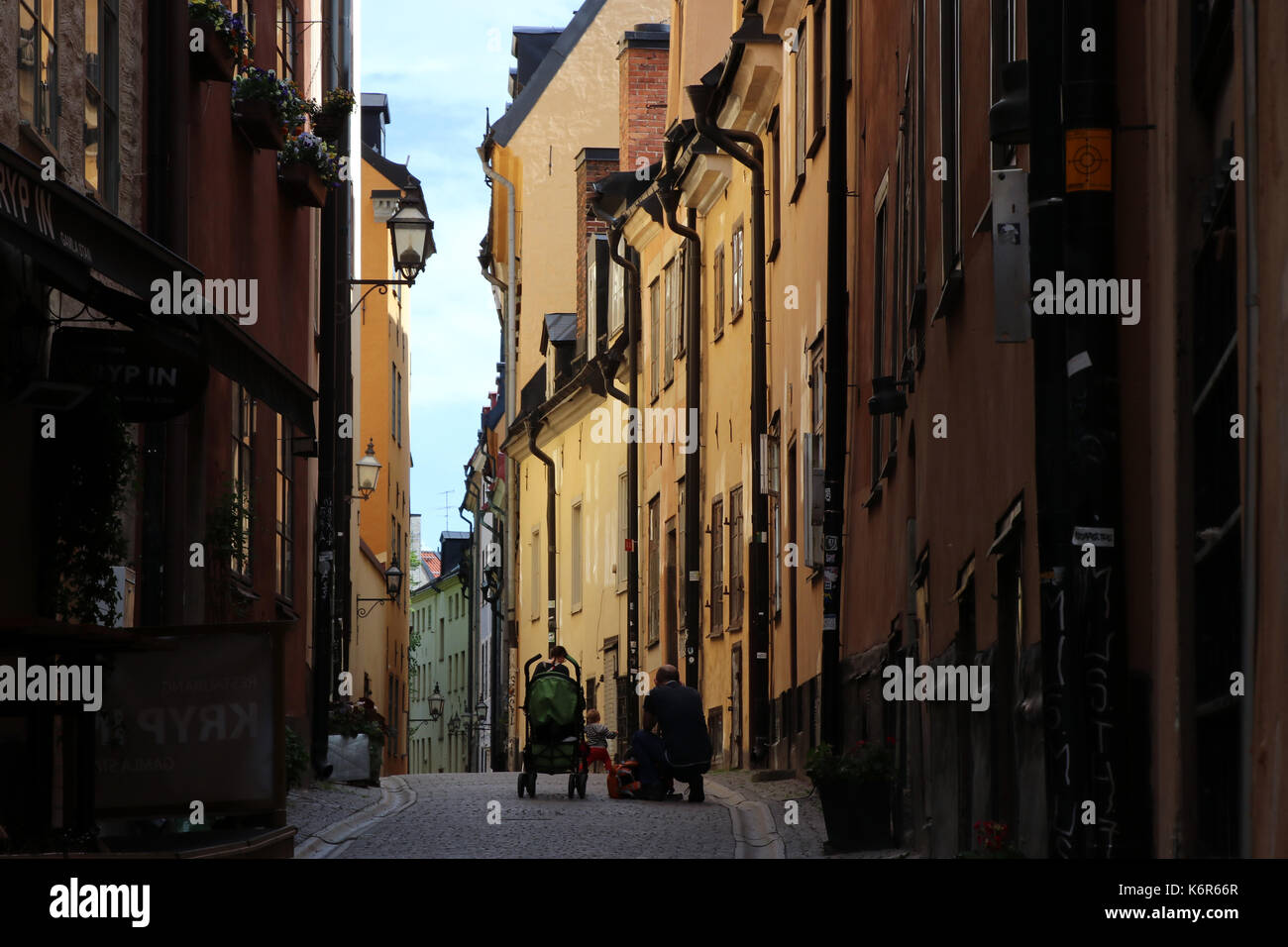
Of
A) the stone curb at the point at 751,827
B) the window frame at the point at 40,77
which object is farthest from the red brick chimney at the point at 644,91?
the window frame at the point at 40,77

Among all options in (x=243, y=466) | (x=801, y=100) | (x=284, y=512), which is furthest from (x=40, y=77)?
(x=801, y=100)

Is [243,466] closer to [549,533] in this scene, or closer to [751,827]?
[751,827]

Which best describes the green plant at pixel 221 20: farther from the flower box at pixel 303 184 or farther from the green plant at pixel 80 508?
the green plant at pixel 80 508

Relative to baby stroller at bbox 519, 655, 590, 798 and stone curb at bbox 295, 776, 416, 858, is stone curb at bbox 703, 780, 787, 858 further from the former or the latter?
stone curb at bbox 295, 776, 416, 858

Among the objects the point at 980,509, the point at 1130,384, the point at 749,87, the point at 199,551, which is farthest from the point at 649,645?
the point at 1130,384

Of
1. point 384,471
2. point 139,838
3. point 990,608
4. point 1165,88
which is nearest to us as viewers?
point 1165,88

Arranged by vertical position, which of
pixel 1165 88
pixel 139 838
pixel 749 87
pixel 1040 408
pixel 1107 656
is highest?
pixel 749 87

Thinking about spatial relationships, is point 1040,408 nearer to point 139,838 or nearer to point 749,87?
point 139,838

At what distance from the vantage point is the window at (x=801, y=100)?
73.4ft

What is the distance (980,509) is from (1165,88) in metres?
4.18

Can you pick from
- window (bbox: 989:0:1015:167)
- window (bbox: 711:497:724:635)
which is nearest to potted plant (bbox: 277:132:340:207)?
window (bbox: 989:0:1015:167)

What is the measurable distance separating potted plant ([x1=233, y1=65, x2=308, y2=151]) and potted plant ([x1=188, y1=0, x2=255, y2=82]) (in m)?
1.33

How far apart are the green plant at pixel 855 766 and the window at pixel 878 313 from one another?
12.4ft
